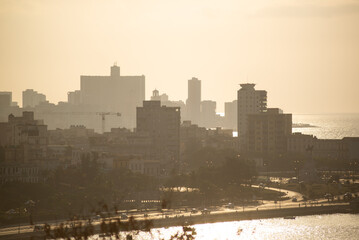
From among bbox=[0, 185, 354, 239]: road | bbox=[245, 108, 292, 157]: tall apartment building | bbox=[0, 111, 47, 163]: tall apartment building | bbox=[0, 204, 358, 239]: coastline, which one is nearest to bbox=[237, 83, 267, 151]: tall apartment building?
bbox=[245, 108, 292, 157]: tall apartment building

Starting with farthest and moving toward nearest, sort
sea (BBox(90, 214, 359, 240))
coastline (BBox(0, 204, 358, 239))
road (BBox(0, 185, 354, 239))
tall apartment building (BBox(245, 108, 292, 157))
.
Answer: tall apartment building (BBox(245, 108, 292, 157))
coastline (BBox(0, 204, 358, 239))
sea (BBox(90, 214, 359, 240))
road (BBox(0, 185, 354, 239))

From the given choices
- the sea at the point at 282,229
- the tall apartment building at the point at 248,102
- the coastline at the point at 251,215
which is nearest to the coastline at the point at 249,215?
the coastline at the point at 251,215

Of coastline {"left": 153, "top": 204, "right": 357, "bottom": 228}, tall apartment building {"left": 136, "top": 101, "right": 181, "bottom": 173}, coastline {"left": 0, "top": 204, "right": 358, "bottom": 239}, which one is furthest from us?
tall apartment building {"left": 136, "top": 101, "right": 181, "bottom": 173}

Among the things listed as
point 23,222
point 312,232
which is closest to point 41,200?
point 23,222

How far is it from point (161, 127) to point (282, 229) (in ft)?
140

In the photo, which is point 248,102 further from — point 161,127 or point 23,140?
point 23,140

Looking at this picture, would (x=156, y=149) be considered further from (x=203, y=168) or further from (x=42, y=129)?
(x=203, y=168)

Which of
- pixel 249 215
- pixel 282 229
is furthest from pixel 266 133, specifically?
pixel 282 229

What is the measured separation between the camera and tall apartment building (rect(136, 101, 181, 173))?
10244 cm

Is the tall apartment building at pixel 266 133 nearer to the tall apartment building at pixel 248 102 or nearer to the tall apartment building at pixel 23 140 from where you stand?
the tall apartment building at pixel 248 102

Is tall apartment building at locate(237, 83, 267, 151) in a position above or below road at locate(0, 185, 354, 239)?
above

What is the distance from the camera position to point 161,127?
105 metres

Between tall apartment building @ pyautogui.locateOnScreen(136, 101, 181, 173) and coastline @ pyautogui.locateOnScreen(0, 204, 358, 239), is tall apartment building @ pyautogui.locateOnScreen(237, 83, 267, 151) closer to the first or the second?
tall apartment building @ pyautogui.locateOnScreen(136, 101, 181, 173)

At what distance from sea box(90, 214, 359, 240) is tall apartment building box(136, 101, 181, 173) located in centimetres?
3437
